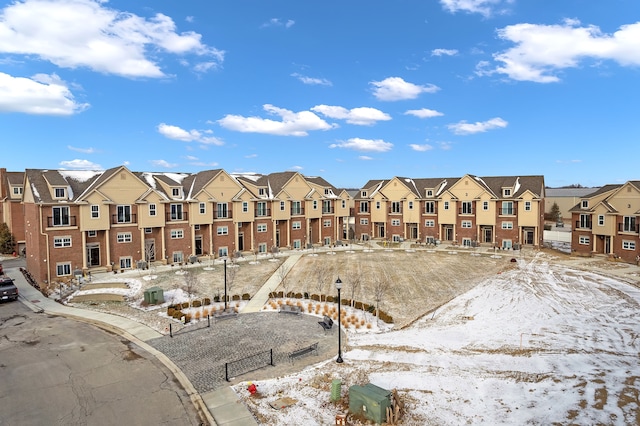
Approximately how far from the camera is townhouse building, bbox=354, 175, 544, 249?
53.0m

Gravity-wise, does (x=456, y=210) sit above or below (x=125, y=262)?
above

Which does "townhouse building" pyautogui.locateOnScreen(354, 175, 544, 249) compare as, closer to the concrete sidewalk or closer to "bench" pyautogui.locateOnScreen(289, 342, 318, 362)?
"bench" pyautogui.locateOnScreen(289, 342, 318, 362)

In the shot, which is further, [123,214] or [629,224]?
[629,224]

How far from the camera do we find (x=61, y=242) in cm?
3700

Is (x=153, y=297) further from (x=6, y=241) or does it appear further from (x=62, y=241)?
(x=6, y=241)

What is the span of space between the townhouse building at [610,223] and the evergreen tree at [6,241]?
2994 inches

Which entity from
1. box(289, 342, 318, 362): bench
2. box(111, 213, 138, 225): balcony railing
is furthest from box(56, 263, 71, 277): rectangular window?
box(289, 342, 318, 362): bench

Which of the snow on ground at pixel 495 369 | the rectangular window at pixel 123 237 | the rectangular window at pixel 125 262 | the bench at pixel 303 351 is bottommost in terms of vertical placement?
the snow on ground at pixel 495 369

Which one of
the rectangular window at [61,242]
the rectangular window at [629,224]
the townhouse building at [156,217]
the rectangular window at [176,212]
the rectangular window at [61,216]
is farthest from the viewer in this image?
the rectangular window at [176,212]

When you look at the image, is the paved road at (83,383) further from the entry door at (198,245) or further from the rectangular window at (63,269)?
the entry door at (198,245)

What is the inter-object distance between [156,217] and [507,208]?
148 feet

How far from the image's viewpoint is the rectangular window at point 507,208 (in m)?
53.6

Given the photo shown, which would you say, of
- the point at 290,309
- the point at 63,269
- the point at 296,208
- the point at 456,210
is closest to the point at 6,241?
the point at 63,269

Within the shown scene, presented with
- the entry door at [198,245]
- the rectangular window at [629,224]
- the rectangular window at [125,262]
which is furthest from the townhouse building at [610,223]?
the rectangular window at [125,262]
